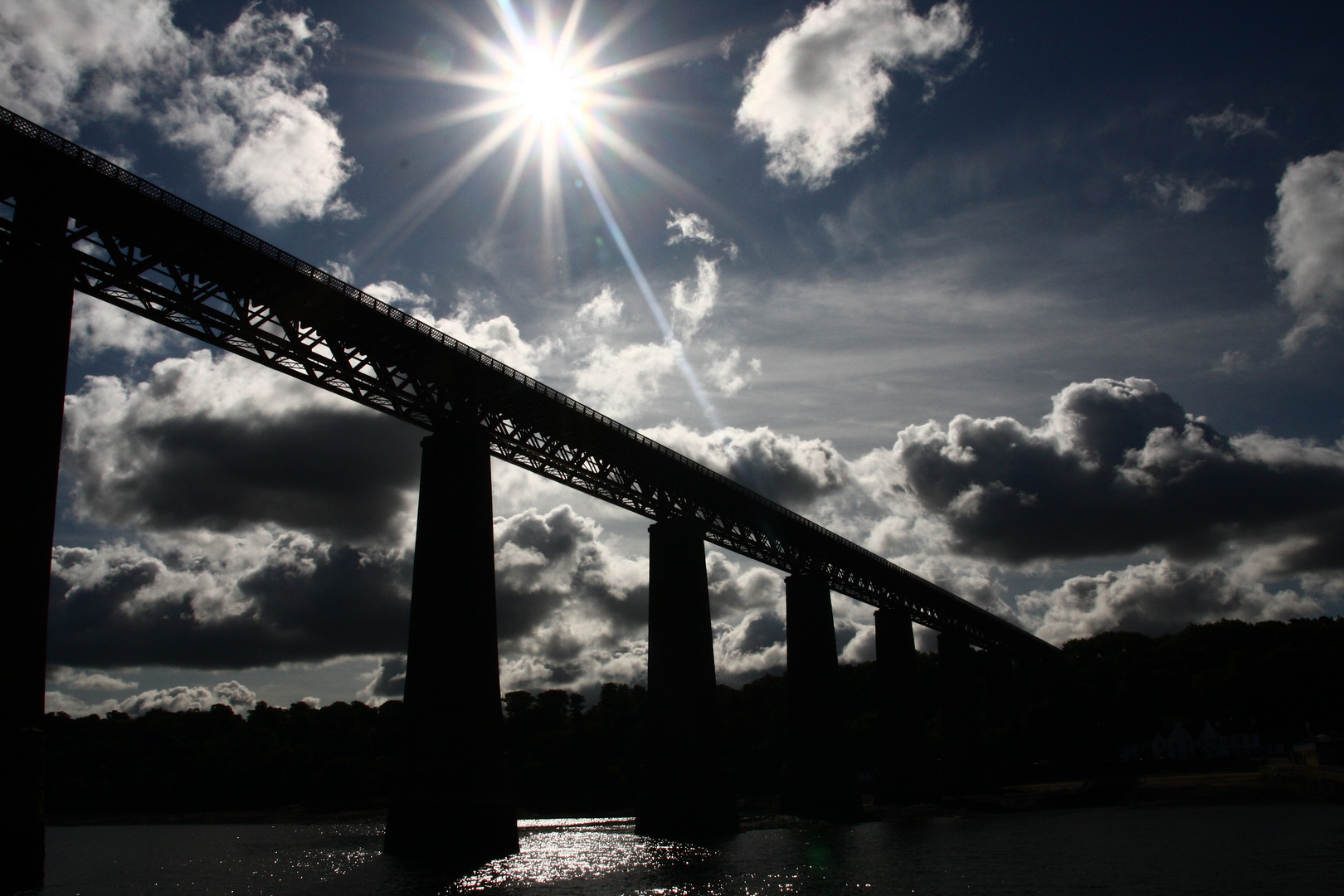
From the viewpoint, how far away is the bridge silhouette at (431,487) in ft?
69.9

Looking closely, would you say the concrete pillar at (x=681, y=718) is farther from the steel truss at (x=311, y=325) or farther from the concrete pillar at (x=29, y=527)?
the concrete pillar at (x=29, y=527)

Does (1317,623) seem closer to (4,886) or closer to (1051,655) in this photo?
(1051,655)

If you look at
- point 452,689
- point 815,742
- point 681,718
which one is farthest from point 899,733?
point 452,689

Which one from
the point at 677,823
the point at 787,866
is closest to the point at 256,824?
the point at 677,823

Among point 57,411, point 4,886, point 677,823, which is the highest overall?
point 57,411

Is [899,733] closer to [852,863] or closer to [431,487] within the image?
[852,863]

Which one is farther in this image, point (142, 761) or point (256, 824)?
point (142, 761)

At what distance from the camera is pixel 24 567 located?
19938 mm

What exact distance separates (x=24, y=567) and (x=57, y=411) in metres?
4.30

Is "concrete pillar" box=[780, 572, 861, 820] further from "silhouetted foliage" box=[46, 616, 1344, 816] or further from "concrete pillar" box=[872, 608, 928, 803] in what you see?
"silhouetted foliage" box=[46, 616, 1344, 816]

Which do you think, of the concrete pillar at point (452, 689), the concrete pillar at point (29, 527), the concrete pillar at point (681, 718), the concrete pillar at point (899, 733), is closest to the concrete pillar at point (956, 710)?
the concrete pillar at point (899, 733)

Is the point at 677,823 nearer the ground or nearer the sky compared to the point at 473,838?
nearer the ground

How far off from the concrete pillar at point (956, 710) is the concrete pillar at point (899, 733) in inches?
431

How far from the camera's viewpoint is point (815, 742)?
5703cm
